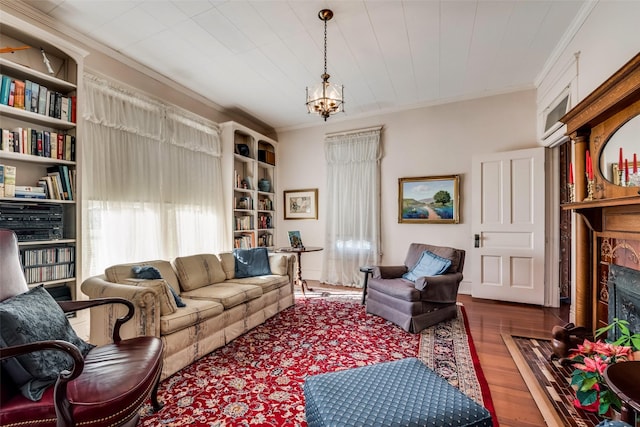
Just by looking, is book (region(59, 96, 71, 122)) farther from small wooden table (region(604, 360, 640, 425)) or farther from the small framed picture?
small wooden table (region(604, 360, 640, 425))

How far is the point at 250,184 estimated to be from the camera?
4.90m

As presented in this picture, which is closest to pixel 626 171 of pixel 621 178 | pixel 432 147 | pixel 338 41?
pixel 621 178

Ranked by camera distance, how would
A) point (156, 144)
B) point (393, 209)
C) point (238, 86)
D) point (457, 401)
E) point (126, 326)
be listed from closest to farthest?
Answer: point (457, 401) → point (126, 326) → point (156, 144) → point (238, 86) → point (393, 209)

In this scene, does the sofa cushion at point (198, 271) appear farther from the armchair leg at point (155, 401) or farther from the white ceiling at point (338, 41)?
the white ceiling at point (338, 41)

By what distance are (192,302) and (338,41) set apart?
2.91 metres

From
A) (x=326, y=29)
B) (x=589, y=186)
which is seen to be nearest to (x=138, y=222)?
(x=326, y=29)

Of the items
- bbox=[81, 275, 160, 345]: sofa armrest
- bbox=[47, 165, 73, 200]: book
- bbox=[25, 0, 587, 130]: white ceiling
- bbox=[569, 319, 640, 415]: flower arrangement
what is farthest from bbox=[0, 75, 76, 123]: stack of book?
bbox=[569, 319, 640, 415]: flower arrangement

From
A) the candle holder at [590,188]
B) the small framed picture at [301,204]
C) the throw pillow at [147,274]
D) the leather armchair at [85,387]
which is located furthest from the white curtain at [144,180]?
the candle holder at [590,188]

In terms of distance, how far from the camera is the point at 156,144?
3.48 m

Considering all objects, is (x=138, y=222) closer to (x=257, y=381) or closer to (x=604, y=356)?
(x=257, y=381)

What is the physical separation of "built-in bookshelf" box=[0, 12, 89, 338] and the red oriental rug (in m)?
1.38

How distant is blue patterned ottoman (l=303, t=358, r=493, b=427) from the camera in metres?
1.10

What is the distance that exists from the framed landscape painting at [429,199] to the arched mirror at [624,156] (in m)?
2.17

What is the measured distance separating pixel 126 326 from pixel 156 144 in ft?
7.45
